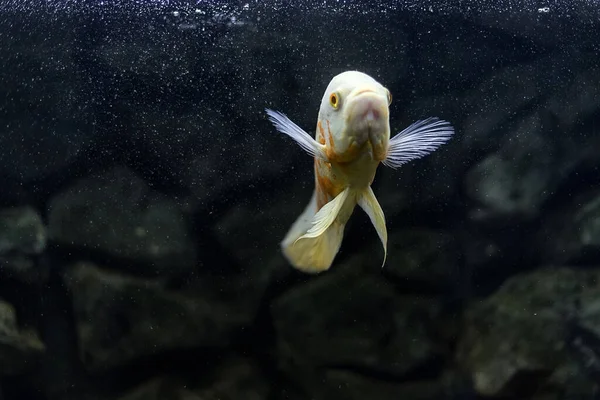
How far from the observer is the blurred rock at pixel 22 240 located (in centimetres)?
283

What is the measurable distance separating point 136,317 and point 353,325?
106 centimetres

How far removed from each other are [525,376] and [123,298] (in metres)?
2.07

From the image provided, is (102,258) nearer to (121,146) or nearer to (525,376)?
(121,146)

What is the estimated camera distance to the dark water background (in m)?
2.71

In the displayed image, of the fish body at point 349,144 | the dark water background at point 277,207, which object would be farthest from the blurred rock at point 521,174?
the fish body at point 349,144

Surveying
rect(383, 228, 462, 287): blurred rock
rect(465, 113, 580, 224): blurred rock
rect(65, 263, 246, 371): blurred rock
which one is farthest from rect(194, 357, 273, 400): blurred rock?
rect(465, 113, 580, 224): blurred rock

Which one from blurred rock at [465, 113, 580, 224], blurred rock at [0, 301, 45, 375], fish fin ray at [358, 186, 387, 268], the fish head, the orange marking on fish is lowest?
blurred rock at [0, 301, 45, 375]

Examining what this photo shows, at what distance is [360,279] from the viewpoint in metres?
2.85

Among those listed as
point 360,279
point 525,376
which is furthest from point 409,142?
point 525,376

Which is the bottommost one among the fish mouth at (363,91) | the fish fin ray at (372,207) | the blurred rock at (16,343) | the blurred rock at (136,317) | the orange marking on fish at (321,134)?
the blurred rock at (16,343)

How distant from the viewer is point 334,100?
1.72 meters

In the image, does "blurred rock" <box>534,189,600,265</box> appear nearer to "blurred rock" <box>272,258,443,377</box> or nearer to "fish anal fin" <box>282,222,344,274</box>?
"blurred rock" <box>272,258,443,377</box>

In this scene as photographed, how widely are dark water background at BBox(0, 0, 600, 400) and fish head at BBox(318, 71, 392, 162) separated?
964 mm

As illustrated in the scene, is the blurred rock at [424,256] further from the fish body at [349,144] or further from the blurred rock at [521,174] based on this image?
the fish body at [349,144]
